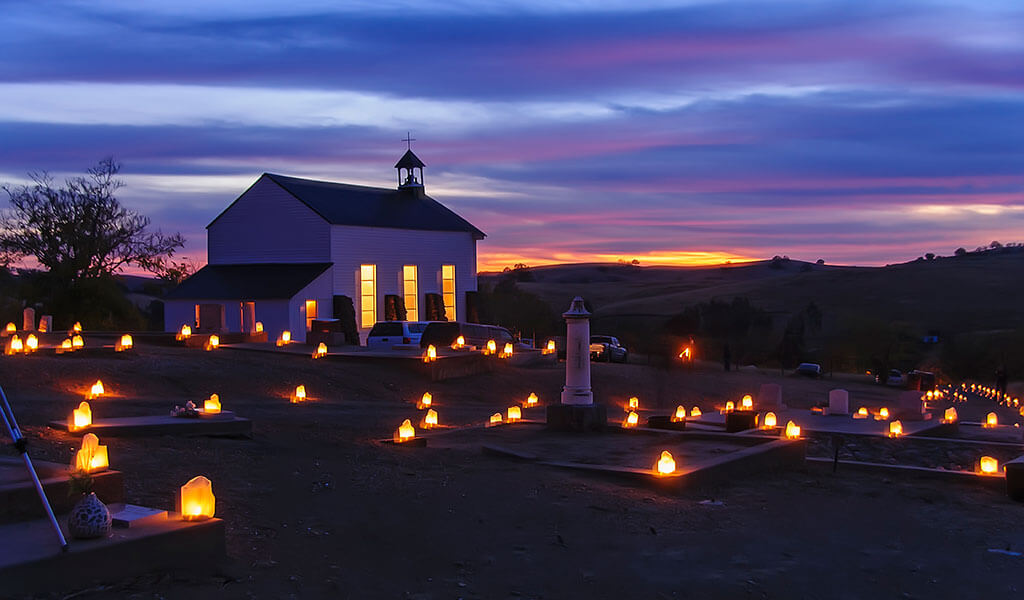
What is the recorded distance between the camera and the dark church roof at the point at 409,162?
54.7 metres

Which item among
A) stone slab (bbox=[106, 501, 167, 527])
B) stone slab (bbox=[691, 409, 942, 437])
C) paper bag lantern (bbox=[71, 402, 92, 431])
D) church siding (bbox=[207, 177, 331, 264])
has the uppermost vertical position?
church siding (bbox=[207, 177, 331, 264])

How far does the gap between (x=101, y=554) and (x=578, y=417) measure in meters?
11.2

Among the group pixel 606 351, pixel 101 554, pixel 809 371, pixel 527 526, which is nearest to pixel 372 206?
pixel 606 351

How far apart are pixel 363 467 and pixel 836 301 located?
98970 mm

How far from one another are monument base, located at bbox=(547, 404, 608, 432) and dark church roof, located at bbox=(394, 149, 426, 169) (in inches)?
1531

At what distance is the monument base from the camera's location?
17.1m

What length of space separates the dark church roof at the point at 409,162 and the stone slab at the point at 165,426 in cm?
4102

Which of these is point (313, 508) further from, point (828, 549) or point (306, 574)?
point (828, 549)

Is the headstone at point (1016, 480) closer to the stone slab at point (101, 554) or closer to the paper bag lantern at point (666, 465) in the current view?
the paper bag lantern at point (666, 465)

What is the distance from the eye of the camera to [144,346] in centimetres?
3141

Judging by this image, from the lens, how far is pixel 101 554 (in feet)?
21.5

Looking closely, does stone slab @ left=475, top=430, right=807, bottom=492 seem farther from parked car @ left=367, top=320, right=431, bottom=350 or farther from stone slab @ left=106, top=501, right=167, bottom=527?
parked car @ left=367, top=320, right=431, bottom=350

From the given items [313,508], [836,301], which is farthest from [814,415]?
[836,301]

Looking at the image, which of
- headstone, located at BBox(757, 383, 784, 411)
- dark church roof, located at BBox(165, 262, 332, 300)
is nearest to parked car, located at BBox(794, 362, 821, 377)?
dark church roof, located at BBox(165, 262, 332, 300)
